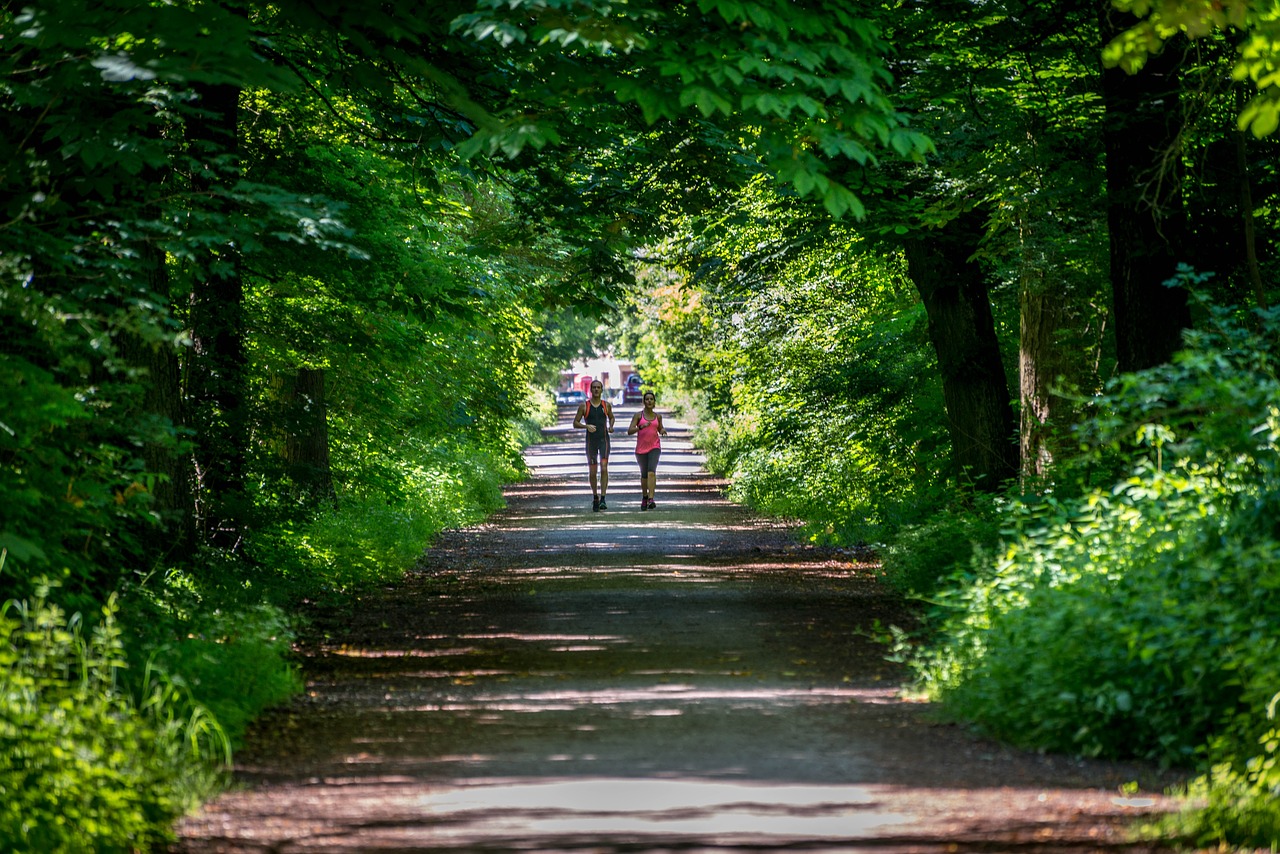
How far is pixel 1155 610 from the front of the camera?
715cm

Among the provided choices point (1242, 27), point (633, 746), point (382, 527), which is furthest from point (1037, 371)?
point (633, 746)

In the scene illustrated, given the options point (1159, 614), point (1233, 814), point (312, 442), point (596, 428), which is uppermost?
point (312, 442)

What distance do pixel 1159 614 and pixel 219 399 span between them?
9872mm

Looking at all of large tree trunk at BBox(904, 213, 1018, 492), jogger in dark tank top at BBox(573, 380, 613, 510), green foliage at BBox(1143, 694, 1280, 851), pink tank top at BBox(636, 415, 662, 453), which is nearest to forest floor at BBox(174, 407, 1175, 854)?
green foliage at BBox(1143, 694, 1280, 851)

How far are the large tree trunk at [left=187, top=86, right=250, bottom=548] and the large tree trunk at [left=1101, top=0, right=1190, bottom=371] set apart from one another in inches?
306

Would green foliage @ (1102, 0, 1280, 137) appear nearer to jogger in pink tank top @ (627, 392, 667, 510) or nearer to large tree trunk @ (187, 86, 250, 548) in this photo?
large tree trunk @ (187, 86, 250, 548)

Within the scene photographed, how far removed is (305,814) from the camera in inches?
241

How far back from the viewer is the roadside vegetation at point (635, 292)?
707cm

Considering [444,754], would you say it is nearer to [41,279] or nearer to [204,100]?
[41,279]

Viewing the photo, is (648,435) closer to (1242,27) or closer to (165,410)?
(165,410)

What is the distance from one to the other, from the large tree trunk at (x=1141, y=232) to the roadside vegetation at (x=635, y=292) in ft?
0.12

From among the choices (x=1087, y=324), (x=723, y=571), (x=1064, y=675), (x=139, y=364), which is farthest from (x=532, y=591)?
(x=1064, y=675)

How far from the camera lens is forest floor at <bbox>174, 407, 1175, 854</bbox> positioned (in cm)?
579

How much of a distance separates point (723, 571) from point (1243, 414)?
839cm
